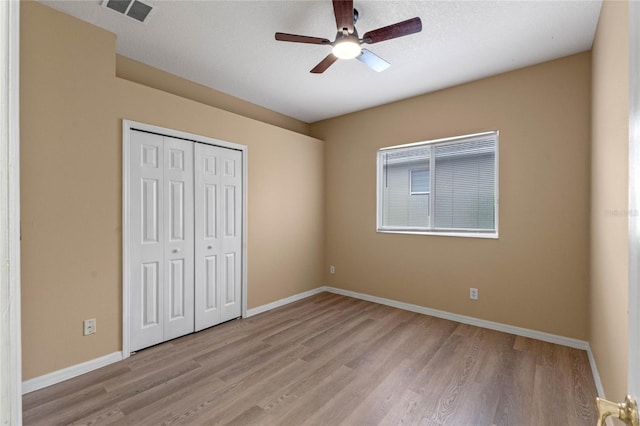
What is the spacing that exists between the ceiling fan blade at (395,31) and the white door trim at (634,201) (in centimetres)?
161

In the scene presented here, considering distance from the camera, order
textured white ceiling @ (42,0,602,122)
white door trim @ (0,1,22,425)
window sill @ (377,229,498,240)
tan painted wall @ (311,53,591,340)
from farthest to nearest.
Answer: window sill @ (377,229,498,240) → tan painted wall @ (311,53,591,340) → textured white ceiling @ (42,0,602,122) → white door trim @ (0,1,22,425)

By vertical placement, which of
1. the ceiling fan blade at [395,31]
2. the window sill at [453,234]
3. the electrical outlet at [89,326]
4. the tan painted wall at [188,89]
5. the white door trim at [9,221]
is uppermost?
the tan painted wall at [188,89]

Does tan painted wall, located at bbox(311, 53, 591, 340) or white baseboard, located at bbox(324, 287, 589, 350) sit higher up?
tan painted wall, located at bbox(311, 53, 591, 340)

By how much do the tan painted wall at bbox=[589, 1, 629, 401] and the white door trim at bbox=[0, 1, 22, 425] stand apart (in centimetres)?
213

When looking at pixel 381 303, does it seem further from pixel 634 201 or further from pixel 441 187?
pixel 634 201

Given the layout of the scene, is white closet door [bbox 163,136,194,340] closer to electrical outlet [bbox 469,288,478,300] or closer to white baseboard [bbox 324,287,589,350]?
white baseboard [bbox 324,287,589,350]

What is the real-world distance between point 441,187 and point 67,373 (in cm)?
414

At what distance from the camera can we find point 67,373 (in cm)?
227

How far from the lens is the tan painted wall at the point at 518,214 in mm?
2814

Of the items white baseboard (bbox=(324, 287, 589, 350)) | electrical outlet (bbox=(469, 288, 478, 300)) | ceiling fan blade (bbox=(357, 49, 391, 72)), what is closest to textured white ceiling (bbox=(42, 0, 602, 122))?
ceiling fan blade (bbox=(357, 49, 391, 72))

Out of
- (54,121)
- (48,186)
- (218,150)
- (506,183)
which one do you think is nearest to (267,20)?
(218,150)

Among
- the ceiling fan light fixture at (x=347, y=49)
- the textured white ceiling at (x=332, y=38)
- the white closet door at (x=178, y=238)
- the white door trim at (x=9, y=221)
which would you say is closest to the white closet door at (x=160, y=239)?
the white closet door at (x=178, y=238)

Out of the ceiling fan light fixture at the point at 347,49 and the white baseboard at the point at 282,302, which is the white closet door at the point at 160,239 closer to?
the white baseboard at the point at 282,302

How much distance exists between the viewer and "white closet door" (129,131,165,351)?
269cm
